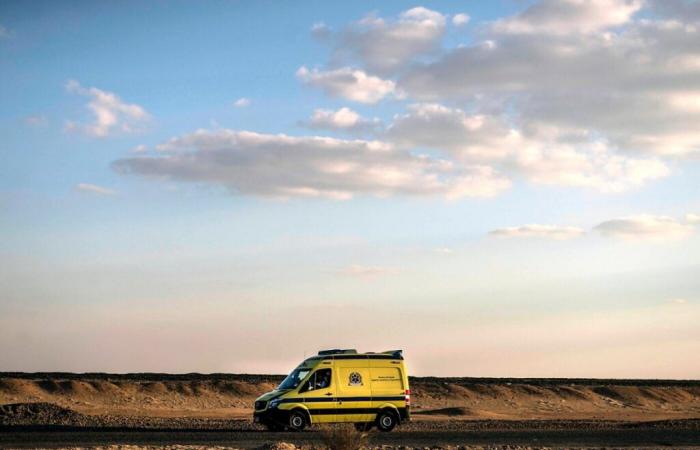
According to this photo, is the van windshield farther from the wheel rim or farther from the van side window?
the wheel rim

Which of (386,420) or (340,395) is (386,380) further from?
(340,395)

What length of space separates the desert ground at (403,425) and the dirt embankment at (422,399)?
0.07m

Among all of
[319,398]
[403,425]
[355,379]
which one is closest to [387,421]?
[355,379]

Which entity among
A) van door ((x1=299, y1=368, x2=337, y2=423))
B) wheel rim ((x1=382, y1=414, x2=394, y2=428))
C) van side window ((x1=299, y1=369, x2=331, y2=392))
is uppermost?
van side window ((x1=299, y1=369, x2=331, y2=392))

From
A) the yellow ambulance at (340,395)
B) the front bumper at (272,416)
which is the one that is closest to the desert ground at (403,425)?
the yellow ambulance at (340,395)

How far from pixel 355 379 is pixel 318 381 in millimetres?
1240

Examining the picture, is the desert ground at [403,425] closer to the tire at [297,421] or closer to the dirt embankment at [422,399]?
the dirt embankment at [422,399]

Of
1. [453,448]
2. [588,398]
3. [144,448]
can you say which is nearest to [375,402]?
[453,448]

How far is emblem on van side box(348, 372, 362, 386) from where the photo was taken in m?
32.1

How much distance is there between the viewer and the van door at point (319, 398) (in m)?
31.8

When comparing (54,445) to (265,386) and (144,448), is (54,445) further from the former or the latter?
(265,386)

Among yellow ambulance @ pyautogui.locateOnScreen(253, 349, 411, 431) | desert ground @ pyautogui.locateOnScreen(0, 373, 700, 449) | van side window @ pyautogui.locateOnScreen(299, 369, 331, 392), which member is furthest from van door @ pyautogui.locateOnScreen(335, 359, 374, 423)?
desert ground @ pyautogui.locateOnScreen(0, 373, 700, 449)

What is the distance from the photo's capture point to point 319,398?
104ft

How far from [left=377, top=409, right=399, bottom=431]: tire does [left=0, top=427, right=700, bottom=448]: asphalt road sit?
582 mm
